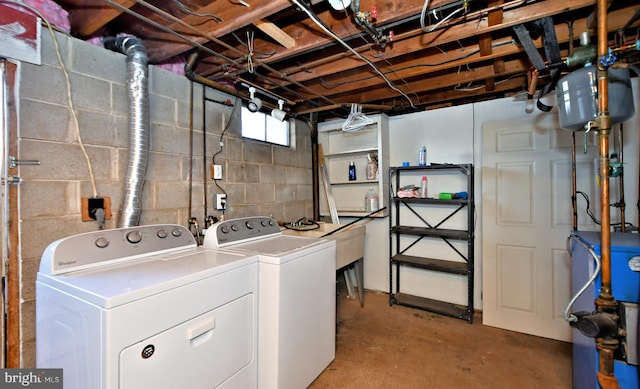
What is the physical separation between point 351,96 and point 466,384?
8.25ft

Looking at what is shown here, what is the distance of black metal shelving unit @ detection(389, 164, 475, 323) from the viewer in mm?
2586

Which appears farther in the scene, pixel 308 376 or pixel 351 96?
pixel 351 96

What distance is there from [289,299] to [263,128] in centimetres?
176

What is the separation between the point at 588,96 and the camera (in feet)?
4.62

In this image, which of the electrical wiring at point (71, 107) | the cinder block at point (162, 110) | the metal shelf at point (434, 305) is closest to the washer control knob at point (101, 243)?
the electrical wiring at point (71, 107)

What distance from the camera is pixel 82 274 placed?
119cm

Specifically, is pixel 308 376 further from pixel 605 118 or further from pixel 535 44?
pixel 535 44

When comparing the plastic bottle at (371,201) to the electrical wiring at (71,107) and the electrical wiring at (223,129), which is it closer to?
the electrical wiring at (223,129)

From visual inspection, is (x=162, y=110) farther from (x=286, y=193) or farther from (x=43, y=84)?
(x=286, y=193)

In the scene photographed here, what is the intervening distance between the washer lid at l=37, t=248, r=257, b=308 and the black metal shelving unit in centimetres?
190

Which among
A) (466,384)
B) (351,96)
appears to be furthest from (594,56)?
(466,384)

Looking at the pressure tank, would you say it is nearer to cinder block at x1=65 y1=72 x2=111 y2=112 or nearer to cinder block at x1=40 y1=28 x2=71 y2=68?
cinder block at x1=65 y1=72 x2=111 y2=112

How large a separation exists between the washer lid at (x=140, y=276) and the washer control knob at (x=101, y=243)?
107 millimetres

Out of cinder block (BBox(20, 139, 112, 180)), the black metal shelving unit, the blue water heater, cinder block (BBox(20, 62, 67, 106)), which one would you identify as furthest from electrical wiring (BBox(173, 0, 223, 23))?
the blue water heater
